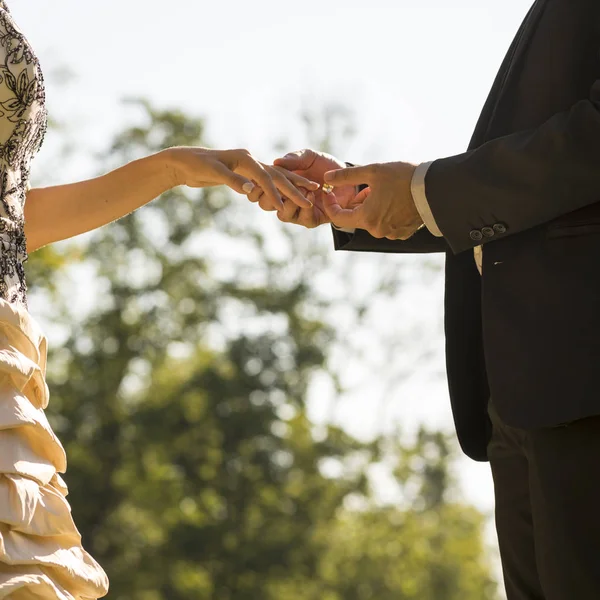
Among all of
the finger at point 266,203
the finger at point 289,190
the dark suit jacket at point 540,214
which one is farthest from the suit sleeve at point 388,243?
the dark suit jacket at point 540,214

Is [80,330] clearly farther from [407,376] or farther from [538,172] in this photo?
[538,172]

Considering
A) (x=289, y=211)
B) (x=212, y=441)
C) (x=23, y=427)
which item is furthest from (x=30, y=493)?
(x=212, y=441)

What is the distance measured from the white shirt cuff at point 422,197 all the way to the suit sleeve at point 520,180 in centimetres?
4

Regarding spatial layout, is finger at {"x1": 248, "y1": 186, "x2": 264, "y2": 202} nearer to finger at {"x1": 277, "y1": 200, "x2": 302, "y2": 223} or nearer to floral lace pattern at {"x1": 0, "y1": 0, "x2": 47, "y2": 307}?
finger at {"x1": 277, "y1": 200, "x2": 302, "y2": 223}

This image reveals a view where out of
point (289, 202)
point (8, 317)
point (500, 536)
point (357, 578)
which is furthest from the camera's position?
point (357, 578)

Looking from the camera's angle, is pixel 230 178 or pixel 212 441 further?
pixel 212 441

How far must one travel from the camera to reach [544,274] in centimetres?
251

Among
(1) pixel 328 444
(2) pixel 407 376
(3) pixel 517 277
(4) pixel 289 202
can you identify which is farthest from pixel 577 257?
(2) pixel 407 376

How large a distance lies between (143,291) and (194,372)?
2.20 m

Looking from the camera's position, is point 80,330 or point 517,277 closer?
point 517,277

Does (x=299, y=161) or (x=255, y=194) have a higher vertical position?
(x=299, y=161)

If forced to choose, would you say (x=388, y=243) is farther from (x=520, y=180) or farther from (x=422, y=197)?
(x=520, y=180)

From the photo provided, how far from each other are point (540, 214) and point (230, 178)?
4.03 feet

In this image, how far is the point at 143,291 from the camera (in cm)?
2544
